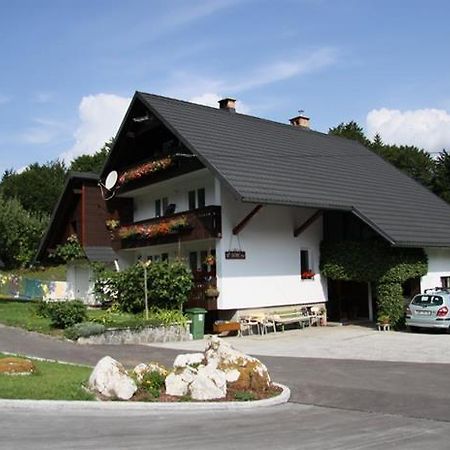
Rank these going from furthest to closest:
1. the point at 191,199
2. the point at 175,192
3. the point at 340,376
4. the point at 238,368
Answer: the point at 175,192, the point at 191,199, the point at 340,376, the point at 238,368

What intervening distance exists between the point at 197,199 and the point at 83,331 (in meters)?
9.69

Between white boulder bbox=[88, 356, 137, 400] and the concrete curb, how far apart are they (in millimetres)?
308

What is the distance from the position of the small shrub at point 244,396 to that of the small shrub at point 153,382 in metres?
1.26

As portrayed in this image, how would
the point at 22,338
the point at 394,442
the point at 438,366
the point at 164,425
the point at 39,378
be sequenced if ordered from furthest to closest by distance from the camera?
the point at 22,338 < the point at 438,366 < the point at 39,378 < the point at 164,425 < the point at 394,442

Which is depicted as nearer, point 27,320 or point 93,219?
point 27,320

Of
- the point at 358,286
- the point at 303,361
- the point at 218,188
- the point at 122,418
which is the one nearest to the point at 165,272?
the point at 218,188

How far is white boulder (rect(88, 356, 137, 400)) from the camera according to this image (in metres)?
9.99

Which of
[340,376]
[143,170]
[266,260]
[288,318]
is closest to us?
[340,376]

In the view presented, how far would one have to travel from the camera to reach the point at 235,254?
948 inches

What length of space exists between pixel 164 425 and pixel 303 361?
309 inches

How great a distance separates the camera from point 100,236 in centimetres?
3266

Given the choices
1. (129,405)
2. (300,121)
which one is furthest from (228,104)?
(129,405)

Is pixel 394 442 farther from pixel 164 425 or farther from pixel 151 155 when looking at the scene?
pixel 151 155

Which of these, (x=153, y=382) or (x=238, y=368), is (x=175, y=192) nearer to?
(x=238, y=368)
